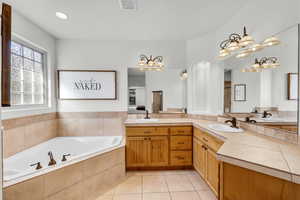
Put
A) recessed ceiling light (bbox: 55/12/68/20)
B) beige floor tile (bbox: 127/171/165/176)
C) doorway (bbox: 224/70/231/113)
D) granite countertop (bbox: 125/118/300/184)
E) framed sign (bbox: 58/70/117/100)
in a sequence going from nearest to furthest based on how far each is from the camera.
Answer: granite countertop (bbox: 125/118/300/184) < recessed ceiling light (bbox: 55/12/68/20) < doorway (bbox: 224/70/231/113) < beige floor tile (bbox: 127/171/165/176) < framed sign (bbox: 58/70/117/100)

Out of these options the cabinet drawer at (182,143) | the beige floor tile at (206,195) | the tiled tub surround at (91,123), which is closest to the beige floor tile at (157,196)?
the beige floor tile at (206,195)

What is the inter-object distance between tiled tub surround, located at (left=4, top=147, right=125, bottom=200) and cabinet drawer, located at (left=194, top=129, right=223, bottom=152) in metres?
1.21

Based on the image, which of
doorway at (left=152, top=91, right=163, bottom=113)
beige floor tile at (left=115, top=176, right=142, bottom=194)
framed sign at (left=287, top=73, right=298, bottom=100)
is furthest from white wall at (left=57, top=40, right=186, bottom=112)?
framed sign at (left=287, top=73, right=298, bottom=100)

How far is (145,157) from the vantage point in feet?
8.49

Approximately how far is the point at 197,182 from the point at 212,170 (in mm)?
505

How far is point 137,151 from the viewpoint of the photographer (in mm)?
2574

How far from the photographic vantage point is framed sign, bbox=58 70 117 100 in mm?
3062

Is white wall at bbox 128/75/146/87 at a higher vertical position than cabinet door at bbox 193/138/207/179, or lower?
higher

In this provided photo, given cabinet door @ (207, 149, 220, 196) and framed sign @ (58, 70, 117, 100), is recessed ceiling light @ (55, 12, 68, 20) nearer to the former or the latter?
framed sign @ (58, 70, 117, 100)

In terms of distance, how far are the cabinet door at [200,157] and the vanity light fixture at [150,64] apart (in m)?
1.49

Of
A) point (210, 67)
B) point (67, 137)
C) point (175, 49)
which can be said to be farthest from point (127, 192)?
point (175, 49)

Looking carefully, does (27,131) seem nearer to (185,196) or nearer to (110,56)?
(110,56)

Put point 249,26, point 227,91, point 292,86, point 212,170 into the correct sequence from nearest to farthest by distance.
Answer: point 292,86
point 212,170
point 249,26
point 227,91

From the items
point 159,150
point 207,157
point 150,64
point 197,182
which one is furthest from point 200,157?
point 150,64
